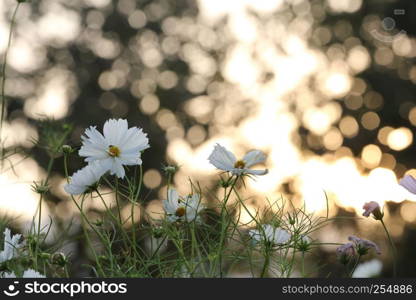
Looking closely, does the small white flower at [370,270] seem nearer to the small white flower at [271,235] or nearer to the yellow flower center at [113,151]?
the small white flower at [271,235]

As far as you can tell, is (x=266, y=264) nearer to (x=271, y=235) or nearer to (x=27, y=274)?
(x=271, y=235)

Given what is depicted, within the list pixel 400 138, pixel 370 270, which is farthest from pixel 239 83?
pixel 370 270

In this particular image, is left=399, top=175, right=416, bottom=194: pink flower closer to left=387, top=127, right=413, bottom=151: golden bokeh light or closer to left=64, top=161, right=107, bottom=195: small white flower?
left=64, top=161, right=107, bottom=195: small white flower

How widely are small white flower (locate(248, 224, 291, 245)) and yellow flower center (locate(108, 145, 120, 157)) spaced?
18 cm

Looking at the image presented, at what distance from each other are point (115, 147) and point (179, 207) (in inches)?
4.2

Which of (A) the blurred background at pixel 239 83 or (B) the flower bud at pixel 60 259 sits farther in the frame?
(A) the blurred background at pixel 239 83

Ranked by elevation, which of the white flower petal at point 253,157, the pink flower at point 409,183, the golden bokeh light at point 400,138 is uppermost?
the golden bokeh light at point 400,138

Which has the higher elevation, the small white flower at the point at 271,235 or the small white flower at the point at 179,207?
the small white flower at the point at 179,207

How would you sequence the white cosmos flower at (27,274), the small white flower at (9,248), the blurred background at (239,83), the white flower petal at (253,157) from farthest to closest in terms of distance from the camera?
1. the blurred background at (239,83)
2. the white flower petal at (253,157)
3. the small white flower at (9,248)
4. the white cosmos flower at (27,274)

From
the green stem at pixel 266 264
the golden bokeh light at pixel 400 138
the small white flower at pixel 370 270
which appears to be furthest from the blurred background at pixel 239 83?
the green stem at pixel 266 264

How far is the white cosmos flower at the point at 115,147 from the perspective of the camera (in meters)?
0.81

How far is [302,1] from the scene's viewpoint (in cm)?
A: 833

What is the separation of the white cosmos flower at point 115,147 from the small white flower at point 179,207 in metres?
0.07

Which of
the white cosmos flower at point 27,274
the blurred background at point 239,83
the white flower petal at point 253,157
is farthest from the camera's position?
the blurred background at point 239,83
